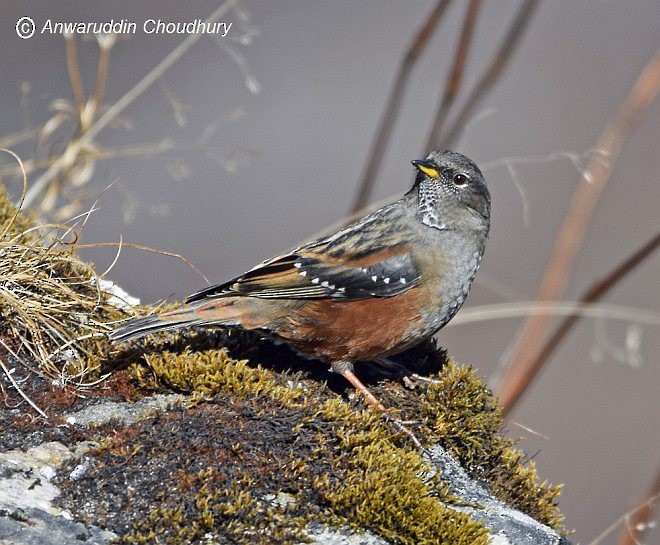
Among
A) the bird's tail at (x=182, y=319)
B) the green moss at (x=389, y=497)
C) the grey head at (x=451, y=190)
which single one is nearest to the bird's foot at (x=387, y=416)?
the green moss at (x=389, y=497)

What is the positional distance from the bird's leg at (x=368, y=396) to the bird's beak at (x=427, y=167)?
1340mm

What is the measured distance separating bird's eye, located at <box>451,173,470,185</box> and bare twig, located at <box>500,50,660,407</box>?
0.74m

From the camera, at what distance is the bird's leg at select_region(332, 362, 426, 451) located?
429 centimetres

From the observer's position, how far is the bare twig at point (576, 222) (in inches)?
215

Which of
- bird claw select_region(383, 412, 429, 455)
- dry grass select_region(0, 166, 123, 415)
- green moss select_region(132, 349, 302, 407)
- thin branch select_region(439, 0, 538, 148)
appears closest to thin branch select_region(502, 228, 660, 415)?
bird claw select_region(383, 412, 429, 455)

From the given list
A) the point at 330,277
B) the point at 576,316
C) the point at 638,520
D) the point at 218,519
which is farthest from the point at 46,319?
the point at 638,520

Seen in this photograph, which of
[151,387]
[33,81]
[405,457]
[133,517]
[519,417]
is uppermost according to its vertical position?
[33,81]

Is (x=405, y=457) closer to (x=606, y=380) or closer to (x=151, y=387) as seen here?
(x=151, y=387)

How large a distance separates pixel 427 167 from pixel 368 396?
1599mm

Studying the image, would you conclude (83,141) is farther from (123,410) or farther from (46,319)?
(123,410)

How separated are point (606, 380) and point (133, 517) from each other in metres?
7.33

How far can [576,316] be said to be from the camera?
17.7ft

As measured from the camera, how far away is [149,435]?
3812mm

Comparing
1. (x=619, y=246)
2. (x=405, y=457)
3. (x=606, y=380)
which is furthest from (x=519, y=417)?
(x=405, y=457)
